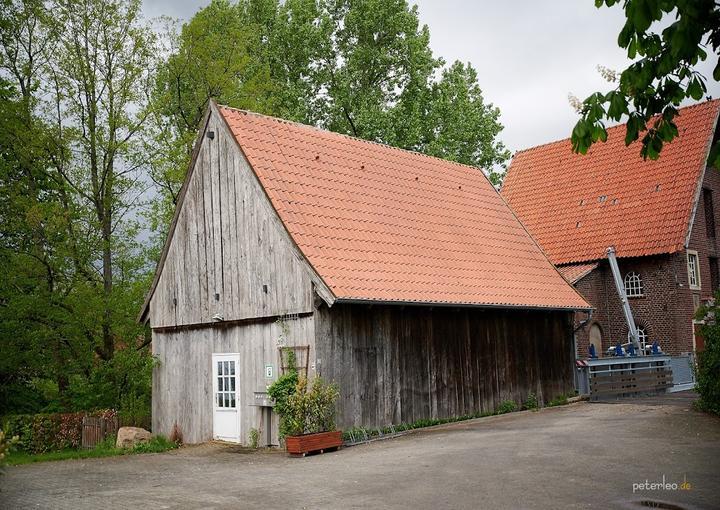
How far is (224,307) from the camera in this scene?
734 inches

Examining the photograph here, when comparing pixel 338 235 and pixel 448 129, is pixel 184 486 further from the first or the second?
pixel 448 129

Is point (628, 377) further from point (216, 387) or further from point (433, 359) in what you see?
point (216, 387)

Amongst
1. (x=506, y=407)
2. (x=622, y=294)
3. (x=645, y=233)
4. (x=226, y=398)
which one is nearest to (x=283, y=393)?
(x=226, y=398)

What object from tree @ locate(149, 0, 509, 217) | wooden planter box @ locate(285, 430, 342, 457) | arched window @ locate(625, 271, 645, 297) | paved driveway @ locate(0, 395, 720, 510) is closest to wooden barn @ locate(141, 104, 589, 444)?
wooden planter box @ locate(285, 430, 342, 457)

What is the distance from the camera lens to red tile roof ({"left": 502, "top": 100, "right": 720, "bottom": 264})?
1125 inches

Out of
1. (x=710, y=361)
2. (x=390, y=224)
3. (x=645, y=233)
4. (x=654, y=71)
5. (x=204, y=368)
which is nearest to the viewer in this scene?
(x=654, y=71)

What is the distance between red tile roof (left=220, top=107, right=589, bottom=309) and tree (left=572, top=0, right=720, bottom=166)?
9529 mm

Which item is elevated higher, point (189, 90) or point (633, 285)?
point (189, 90)

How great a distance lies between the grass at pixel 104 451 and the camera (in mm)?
18969

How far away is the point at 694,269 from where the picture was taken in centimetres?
2909

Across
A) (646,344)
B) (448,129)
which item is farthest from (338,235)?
(448,129)

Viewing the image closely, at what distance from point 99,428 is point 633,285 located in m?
19.6

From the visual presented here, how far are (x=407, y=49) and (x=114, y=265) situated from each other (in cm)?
2022

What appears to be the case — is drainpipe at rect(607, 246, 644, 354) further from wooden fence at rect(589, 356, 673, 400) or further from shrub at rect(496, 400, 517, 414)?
shrub at rect(496, 400, 517, 414)
